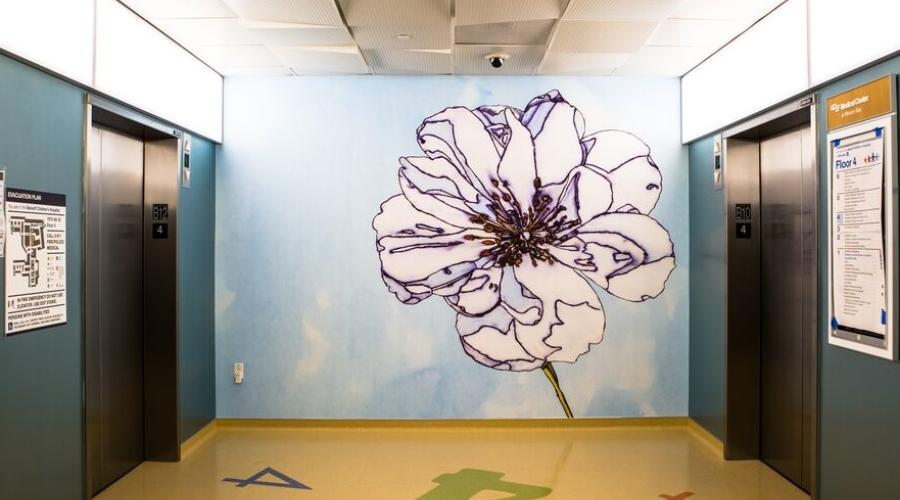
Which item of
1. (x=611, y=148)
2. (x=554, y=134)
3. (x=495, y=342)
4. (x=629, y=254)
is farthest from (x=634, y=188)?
(x=495, y=342)

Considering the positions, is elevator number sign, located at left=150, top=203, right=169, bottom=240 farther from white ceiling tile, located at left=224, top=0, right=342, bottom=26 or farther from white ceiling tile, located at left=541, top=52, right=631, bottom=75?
white ceiling tile, located at left=541, top=52, right=631, bottom=75

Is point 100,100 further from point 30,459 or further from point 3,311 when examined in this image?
point 30,459

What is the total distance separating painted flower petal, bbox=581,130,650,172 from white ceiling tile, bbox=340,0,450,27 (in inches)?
71.5

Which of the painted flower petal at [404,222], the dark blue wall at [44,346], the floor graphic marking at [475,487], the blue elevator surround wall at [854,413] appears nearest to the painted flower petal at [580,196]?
the painted flower petal at [404,222]

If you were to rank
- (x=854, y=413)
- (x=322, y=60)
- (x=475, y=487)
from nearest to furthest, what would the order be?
(x=854, y=413) → (x=475, y=487) → (x=322, y=60)

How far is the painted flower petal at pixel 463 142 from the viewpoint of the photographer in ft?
18.1

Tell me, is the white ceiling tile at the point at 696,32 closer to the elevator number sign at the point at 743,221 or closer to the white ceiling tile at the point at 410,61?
the elevator number sign at the point at 743,221

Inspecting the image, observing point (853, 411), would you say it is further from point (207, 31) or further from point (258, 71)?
point (258, 71)

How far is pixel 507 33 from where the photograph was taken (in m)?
4.48

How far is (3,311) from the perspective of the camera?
2990mm

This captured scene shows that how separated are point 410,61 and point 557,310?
7.66 feet

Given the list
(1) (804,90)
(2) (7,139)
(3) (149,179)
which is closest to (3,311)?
→ (2) (7,139)

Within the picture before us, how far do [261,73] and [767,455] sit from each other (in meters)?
4.86

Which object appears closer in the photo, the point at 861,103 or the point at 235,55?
the point at 861,103
